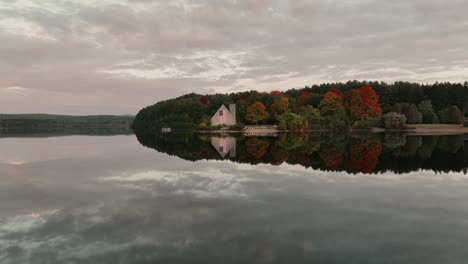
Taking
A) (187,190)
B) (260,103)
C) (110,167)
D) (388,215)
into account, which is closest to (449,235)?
(388,215)

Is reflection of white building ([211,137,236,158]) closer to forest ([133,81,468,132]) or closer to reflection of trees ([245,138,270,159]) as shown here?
reflection of trees ([245,138,270,159])

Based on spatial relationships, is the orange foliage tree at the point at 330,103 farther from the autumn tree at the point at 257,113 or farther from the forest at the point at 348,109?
the autumn tree at the point at 257,113

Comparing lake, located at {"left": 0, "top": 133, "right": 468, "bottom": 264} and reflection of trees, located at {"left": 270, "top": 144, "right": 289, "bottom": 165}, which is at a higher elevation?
lake, located at {"left": 0, "top": 133, "right": 468, "bottom": 264}

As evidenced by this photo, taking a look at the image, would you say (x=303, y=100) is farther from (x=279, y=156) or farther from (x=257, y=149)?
(x=279, y=156)

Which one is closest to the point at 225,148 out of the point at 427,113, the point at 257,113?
the point at 257,113

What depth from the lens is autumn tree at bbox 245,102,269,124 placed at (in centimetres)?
8544

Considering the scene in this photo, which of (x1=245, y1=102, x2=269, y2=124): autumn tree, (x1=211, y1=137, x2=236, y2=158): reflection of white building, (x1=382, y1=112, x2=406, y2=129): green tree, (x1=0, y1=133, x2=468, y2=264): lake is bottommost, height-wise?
(x1=211, y1=137, x2=236, y2=158): reflection of white building

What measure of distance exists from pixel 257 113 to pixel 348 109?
22804 millimetres

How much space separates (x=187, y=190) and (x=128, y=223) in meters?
4.60

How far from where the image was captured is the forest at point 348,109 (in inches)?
3120

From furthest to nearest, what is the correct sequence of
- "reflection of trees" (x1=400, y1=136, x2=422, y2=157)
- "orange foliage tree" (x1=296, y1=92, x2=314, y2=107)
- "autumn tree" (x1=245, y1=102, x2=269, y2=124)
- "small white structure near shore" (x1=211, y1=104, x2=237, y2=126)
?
"orange foliage tree" (x1=296, y1=92, x2=314, y2=107)
"small white structure near shore" (x1=211, y1=104, x2=237, y2=126)
"autumn tree" (x1=245, y1=102, x2=269, y2=124)
"reflection of trees" (x1=400, y1=136, x2=422, y2=157)

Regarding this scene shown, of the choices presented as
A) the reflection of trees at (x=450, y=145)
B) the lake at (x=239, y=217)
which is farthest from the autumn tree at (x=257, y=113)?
the lake at (x=239, y=217)

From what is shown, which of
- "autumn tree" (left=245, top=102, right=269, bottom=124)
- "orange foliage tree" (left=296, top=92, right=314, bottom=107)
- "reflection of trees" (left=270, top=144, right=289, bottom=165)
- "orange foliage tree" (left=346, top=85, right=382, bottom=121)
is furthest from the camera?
"orange foliage tree" (left=296, top=92, right=314, bottom=107)

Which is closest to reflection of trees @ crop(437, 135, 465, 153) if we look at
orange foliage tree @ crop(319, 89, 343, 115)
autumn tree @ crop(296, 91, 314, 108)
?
orange foliage tree @ crop(319, 89, 343, 115)
